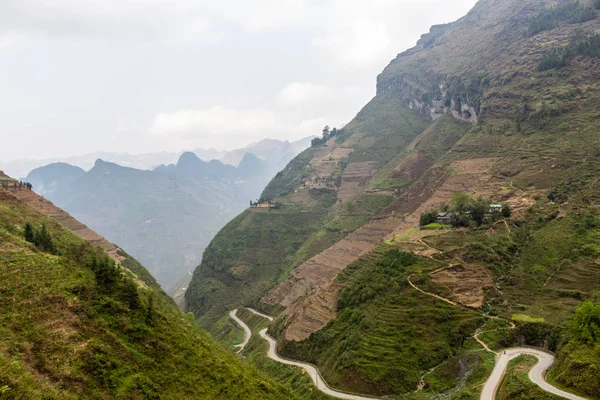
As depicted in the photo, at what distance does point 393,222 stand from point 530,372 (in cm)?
6405

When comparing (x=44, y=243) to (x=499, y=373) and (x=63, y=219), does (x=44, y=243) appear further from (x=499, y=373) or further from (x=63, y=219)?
(x=63, y=219)

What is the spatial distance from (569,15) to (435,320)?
150169 mm

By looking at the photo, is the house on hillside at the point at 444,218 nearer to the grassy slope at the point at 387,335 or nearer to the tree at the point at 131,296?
the grassy slope at the point at 387,335

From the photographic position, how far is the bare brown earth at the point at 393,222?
90219mm

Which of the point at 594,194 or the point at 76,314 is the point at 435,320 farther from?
the point at 76,314

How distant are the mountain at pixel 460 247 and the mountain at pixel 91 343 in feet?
64.0

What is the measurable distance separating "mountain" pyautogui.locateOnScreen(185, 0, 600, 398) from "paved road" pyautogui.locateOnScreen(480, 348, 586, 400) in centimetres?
108

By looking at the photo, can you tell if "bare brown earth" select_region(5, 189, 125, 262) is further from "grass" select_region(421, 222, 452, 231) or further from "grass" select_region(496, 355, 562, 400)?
"grass" select_region(496, 355, 562, 400)

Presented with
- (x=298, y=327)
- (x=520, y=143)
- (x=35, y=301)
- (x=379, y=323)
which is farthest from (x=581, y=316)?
(x=520, y=143)

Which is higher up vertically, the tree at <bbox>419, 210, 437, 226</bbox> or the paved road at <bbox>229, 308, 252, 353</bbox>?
the tree at <bbox>419, 210, 437, 226</bbox>

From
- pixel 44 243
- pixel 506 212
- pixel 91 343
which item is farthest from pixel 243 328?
pixel 91 343

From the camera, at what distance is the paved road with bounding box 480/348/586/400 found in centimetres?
3541

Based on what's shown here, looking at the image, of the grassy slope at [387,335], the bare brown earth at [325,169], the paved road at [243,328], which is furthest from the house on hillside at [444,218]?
the bare brown earth at [325,169]

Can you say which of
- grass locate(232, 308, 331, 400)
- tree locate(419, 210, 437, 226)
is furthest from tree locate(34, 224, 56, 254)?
tree locate(419, 210, 437, 226)
